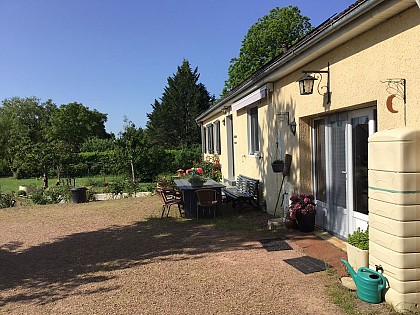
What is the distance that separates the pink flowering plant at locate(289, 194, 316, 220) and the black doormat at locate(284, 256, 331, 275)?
4.83ft

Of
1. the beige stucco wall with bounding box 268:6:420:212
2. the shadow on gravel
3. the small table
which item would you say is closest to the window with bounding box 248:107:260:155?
the small table

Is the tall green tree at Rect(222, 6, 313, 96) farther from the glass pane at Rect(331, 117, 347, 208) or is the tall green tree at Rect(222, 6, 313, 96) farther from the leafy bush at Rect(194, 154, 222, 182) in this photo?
the glass pane at Rect(331, 117, 347, 208)

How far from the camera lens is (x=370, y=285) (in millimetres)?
3648

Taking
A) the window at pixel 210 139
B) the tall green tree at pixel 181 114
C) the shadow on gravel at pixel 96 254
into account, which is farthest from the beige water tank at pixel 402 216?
the tall green tree at pixel 181 114

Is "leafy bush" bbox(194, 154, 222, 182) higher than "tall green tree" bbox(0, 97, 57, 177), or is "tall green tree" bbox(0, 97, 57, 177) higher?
"tall green tree" bbox(0, 97, 57, 177)

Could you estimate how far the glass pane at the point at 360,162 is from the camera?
535 cm

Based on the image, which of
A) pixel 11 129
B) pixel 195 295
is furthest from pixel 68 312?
pixel 11 129

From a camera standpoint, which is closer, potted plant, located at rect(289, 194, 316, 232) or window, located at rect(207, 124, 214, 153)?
potted plant, located at rect(289, 194, 316, 232)

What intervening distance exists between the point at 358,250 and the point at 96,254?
14.6ft

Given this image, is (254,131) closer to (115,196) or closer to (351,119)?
(351,119)

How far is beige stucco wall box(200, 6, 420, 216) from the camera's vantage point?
4.00 m

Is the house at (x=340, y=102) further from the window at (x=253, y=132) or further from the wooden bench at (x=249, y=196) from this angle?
the window at (x=253, y=132)

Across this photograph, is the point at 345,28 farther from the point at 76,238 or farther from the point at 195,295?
the point at 76,238

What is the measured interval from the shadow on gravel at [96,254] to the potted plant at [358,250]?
209cm
